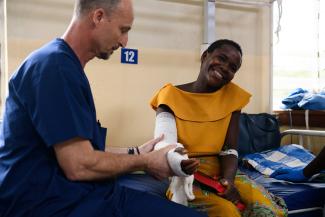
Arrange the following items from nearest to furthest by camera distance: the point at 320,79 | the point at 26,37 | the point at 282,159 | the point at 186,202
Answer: the point at 186,202 → the point at 26,37 → the point at 282,159 → the point at 320,79

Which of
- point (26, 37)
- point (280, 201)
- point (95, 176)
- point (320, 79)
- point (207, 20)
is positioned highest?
point (207, 20)

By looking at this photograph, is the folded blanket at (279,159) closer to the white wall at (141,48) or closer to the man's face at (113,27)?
the white wall at (141,48)

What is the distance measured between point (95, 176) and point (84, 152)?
0.09 m

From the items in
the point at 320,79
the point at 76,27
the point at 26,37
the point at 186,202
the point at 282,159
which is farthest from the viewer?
the point at 320,79

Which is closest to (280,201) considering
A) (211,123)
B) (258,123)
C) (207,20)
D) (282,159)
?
(211,123)

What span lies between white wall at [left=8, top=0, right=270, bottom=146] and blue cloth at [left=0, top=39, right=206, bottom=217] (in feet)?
4.16

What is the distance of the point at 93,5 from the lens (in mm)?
1065

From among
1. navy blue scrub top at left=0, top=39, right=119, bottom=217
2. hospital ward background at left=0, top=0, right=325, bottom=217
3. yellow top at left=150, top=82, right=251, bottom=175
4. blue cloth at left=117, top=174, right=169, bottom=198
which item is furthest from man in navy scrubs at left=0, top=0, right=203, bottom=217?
hospital ward background at left=0, top=0, right=325, bottom=217

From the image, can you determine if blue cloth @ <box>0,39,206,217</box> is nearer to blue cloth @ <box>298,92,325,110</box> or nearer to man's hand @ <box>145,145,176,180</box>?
man's hand @ <box>145,145,176,180</box>

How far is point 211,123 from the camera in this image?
1701 mm

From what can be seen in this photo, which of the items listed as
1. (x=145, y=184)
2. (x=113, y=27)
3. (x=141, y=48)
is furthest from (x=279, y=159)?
(x=113, y=27)

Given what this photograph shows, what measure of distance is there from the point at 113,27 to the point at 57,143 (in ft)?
1.32

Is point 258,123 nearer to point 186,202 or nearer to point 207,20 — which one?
point 207,20

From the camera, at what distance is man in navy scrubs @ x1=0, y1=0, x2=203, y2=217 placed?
927mm
